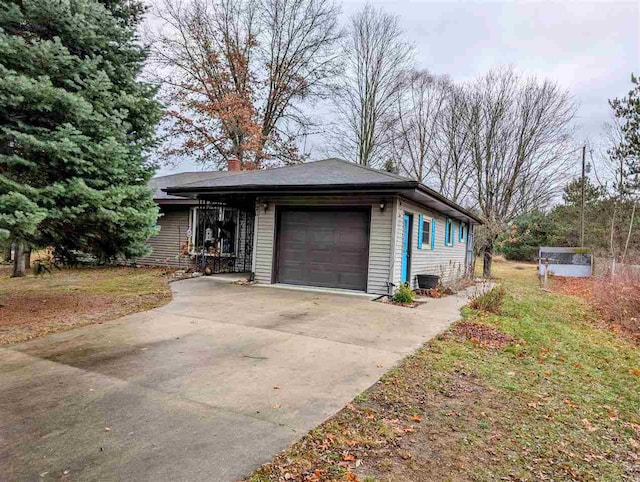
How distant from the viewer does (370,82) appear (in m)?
21.2

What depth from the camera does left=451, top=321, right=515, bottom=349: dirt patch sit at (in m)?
5.25

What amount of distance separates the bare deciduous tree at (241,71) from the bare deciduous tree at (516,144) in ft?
29.7

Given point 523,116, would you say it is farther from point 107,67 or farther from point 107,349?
point 107,349

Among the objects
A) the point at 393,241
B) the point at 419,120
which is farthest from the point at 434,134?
the point at 393,241

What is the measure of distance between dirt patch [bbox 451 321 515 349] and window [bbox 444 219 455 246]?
7.34m

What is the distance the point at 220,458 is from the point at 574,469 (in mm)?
2147

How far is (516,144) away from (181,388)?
61.2 ft

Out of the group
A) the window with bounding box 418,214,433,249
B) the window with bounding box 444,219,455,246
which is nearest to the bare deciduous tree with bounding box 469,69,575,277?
the window with bounding box 444,219,455,246

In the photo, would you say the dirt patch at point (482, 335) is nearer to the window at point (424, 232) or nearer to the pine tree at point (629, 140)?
the window at point (424, 232)

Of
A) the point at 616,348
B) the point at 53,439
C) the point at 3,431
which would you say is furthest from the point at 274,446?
the point at 616,348

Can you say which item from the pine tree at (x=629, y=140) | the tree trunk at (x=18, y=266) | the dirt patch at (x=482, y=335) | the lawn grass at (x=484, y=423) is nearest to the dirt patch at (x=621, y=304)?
the lawn grass at (x=484, y=423)

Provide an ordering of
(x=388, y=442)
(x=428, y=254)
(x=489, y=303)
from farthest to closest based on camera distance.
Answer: (x=428, y=254) → (x=489, y=303) → (x=388, y=442)

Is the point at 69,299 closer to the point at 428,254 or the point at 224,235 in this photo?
the point at 224,235

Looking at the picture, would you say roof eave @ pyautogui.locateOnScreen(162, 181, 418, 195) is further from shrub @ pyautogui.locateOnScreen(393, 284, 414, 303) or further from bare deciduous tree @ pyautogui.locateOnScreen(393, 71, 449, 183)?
bare deciduous tree @ pyautogui.locateOnScreen(393, 71, 449, 183)
